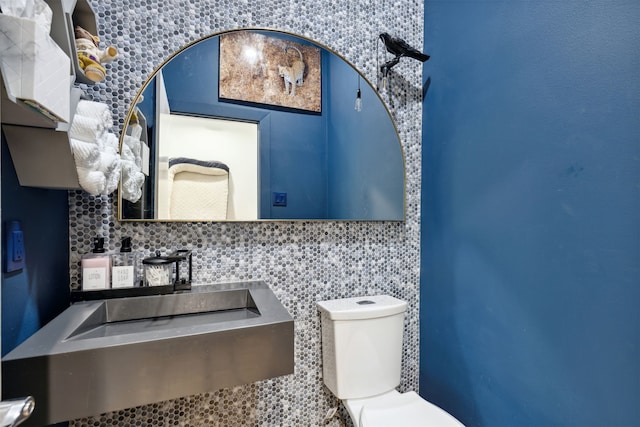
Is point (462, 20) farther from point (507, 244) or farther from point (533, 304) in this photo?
point (533, 304)

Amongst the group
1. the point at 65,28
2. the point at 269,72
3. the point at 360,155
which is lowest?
the point at 360,155

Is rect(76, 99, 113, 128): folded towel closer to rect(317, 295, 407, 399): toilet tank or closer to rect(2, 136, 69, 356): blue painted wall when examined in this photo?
rect(2, 136, 69, 356): blue painted wall

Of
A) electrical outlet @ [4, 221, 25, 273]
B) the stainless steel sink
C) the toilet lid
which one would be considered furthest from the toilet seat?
electrical outlet @ [4, 221, 25, 273]

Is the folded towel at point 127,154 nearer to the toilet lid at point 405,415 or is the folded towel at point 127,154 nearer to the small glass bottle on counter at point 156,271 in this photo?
the small glass bottle on counter at point 156,271

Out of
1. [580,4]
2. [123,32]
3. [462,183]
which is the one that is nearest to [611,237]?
[462,183]

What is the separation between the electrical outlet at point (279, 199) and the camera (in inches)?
52.7

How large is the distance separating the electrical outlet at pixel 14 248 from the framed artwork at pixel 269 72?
0.81 m

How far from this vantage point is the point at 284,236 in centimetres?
137

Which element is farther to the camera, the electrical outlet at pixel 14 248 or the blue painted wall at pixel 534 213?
the blue painted wall at pixel 534 213

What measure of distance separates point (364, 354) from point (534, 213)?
88 centimetres

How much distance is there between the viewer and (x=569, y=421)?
3.20ft

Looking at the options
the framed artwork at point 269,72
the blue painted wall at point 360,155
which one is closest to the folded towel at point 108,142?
the framed artwork at point 269,72

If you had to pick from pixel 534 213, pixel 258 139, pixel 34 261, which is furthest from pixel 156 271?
pixel 534 213

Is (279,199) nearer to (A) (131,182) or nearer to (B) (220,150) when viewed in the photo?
(B) (220,150)
